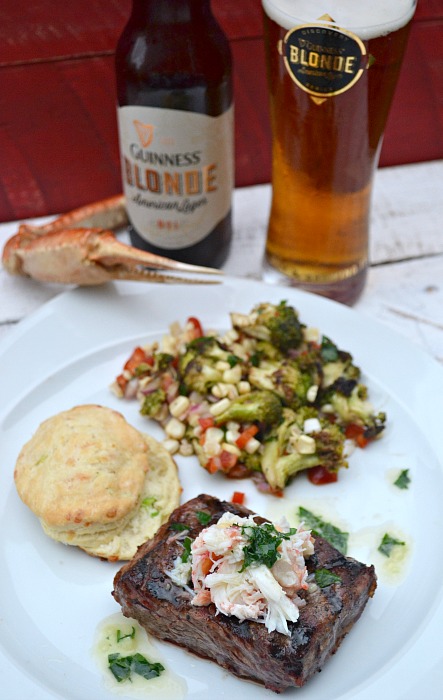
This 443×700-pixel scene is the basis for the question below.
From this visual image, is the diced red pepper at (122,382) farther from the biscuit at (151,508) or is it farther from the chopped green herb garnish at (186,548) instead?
the chopped green herb garnish at (186,548)

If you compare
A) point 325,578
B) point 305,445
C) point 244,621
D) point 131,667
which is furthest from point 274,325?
point 131,667

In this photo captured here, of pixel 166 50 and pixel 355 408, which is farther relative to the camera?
pixel 166 50

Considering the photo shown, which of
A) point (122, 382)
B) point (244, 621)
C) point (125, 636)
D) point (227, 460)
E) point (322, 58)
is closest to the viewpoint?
point (244, 621)

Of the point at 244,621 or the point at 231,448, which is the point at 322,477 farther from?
the point at 244,621

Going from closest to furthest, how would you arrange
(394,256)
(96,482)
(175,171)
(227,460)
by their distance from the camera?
1. (96,482)
2. (227,460)
3. (175,171)
4. (394,256)

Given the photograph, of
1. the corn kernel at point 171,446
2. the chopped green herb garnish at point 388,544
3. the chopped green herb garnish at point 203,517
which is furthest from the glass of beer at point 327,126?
the chopped green herb garnish at point 203,517

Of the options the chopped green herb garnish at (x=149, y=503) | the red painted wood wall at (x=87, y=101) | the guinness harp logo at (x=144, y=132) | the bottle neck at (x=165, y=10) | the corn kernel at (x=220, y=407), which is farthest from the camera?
the red painted wood wall at (x=87, y=101)

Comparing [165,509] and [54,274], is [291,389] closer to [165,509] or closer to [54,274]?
[165,509]
